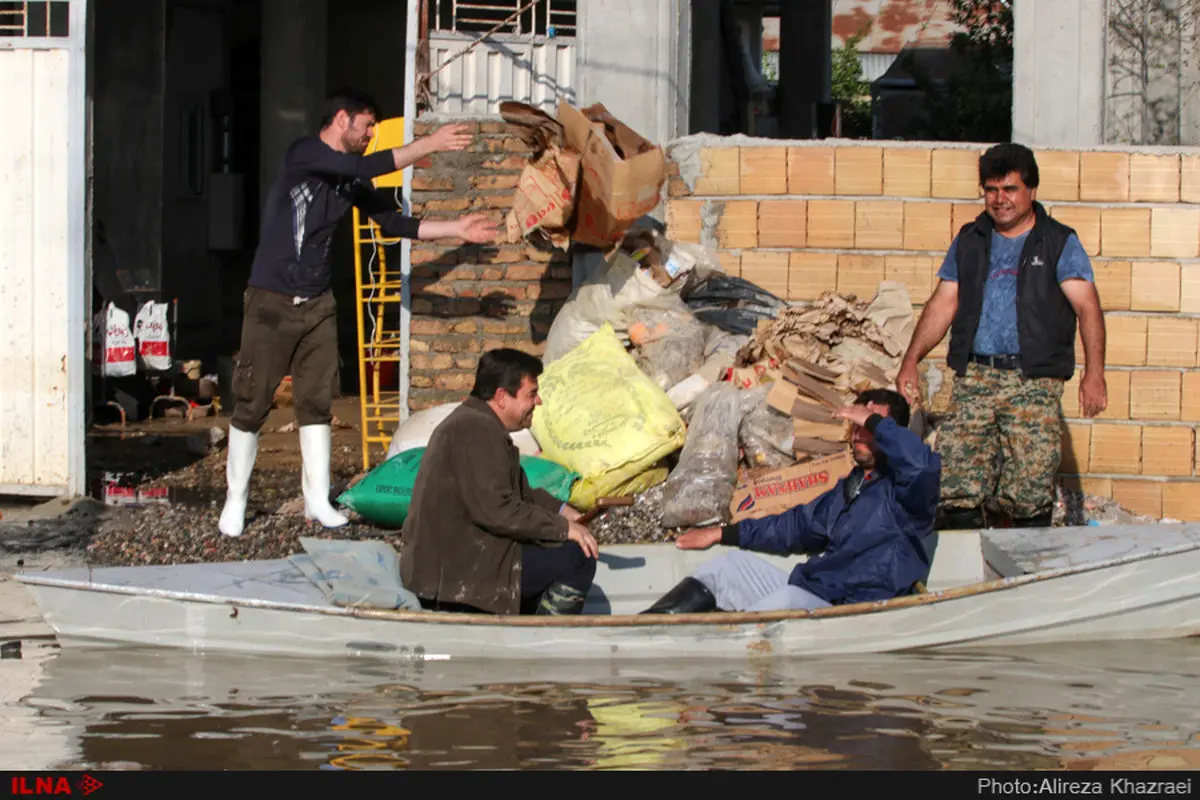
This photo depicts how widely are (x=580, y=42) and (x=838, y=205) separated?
1.71 metres

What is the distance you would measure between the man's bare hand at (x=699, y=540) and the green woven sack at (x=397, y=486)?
2.88 ft

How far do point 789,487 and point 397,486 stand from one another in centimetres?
187

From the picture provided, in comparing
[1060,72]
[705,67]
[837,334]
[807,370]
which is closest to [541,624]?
[807,370]

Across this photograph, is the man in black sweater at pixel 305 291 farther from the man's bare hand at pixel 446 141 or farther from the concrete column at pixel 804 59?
the concrete column at pixel 804 59

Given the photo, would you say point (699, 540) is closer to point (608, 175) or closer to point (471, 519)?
point (471, 519)

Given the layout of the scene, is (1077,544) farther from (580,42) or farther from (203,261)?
(203,261)

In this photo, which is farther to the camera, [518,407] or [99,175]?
[99,175]

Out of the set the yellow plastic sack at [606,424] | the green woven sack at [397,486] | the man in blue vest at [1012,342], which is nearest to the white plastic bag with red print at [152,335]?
the green woven sack at [397,486]

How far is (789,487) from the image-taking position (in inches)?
294

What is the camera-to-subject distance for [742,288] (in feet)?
27.9

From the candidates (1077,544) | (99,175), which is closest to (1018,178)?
(1077,544)

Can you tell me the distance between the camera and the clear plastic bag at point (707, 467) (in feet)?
24.4

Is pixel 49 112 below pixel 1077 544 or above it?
above
